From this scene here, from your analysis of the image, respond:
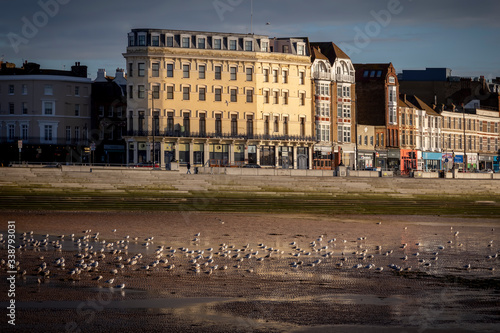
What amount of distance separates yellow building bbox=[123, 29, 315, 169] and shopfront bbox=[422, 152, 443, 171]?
2840 cm

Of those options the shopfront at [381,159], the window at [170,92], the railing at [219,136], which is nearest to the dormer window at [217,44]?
the window at [170,92]

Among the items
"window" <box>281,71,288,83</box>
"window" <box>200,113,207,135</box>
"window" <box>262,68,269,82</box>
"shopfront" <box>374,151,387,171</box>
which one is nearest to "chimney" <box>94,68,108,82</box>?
"window" <box>200,113,207,135</box>

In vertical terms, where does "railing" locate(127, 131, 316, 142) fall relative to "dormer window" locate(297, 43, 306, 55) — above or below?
below

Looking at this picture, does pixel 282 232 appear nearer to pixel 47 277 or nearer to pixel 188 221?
pixel 188 221

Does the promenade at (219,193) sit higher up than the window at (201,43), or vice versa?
the window at (201,43)

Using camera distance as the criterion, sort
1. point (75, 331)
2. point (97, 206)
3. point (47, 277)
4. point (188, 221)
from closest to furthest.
→ point (75, 331) < point (47, 277) < point (188, 221) < point (97, 206)

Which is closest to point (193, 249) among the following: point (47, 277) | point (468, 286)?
point (47, 277)

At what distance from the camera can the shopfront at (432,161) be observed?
118312 mm

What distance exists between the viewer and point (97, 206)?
153ft

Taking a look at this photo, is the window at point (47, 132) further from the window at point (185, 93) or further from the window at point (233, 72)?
the window at point (233, 72)

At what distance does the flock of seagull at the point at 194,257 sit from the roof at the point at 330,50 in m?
72.8

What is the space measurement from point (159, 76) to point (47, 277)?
224 feet

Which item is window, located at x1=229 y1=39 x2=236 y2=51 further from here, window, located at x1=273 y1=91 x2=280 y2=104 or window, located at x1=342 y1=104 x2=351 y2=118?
window, located at x1=342 y1=104 x2=351 y2=118

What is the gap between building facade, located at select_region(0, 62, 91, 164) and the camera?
88812 mm
